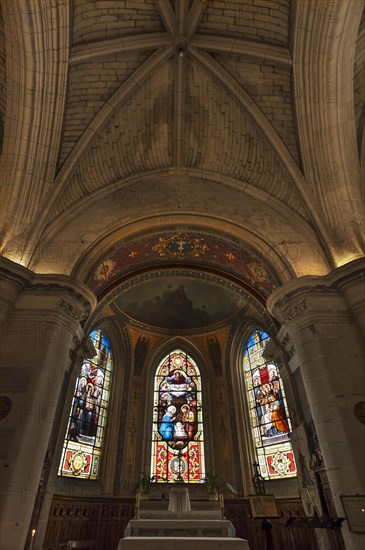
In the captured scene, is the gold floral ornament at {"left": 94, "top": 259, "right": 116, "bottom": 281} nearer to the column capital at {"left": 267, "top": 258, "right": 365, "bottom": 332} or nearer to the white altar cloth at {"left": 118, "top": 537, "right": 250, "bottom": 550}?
the column capital at {"left": 267, "top": 258, "right": 365, "bottom": 332}

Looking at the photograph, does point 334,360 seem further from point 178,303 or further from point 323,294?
point 178,303

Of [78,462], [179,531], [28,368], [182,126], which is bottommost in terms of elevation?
[179,531]

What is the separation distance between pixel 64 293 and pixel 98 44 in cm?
642

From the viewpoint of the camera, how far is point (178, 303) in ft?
49.5

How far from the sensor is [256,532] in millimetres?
10211

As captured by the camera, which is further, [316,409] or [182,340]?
[182,340]

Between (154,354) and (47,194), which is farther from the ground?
(47,194)

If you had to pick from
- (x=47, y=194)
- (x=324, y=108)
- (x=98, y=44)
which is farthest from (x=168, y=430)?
(x=98, y=44)

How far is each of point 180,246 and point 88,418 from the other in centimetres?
705

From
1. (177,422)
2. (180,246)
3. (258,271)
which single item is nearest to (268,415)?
(177,422)

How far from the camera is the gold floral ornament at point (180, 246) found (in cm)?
1046

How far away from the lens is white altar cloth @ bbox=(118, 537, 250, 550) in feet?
17.0

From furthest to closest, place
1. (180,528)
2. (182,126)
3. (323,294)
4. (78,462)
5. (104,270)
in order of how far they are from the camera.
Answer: (78,462) < (182,126) < (104,270) < (323,294) < (180,528)

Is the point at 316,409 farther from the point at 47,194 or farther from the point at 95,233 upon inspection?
the point at 47,194
